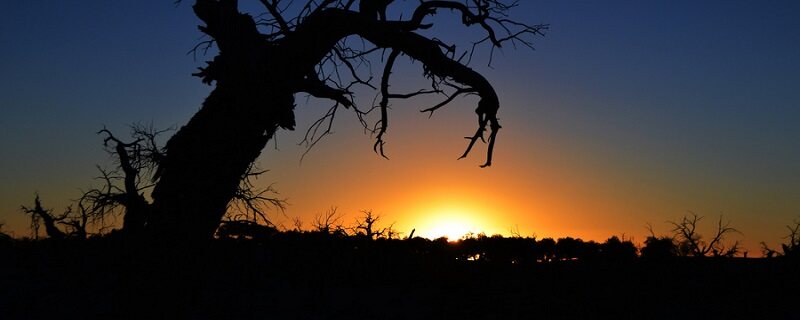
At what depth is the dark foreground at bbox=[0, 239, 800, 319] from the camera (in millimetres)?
20594

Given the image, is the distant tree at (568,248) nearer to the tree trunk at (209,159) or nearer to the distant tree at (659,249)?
the distant tree at (659,249)

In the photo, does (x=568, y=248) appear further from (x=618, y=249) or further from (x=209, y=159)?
(x=209, y=159)

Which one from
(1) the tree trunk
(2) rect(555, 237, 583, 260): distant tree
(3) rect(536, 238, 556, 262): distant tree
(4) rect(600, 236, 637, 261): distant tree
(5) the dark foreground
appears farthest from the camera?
(2) rect(555, 237, 583, 260): distant tree

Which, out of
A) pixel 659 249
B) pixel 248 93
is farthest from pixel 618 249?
pixel 248 93

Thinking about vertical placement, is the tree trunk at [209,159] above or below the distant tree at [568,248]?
below

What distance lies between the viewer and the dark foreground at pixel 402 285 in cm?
2059

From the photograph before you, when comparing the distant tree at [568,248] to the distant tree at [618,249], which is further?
the distant tree at [568,248]

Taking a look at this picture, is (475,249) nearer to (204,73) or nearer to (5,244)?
(5,244)

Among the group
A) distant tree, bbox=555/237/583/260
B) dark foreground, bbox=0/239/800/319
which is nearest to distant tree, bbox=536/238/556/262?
distant tree, bbox=555/237/583/260

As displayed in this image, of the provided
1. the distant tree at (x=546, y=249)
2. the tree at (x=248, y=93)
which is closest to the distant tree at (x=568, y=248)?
the distant tree at (x=546, y=249)

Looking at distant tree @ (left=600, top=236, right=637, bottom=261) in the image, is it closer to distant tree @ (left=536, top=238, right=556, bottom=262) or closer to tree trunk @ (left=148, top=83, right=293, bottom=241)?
distant tree @ (left=536, top=238, right=556, bottom=262)

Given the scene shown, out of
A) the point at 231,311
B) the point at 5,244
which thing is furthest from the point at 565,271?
the point at 5,244

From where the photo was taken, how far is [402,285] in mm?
25422

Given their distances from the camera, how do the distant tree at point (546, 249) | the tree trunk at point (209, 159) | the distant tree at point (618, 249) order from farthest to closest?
1. the distant tree at point (546, 249)
2. the distant tree at point (618, 249)
3. the tree trunk at point (209, 159)
